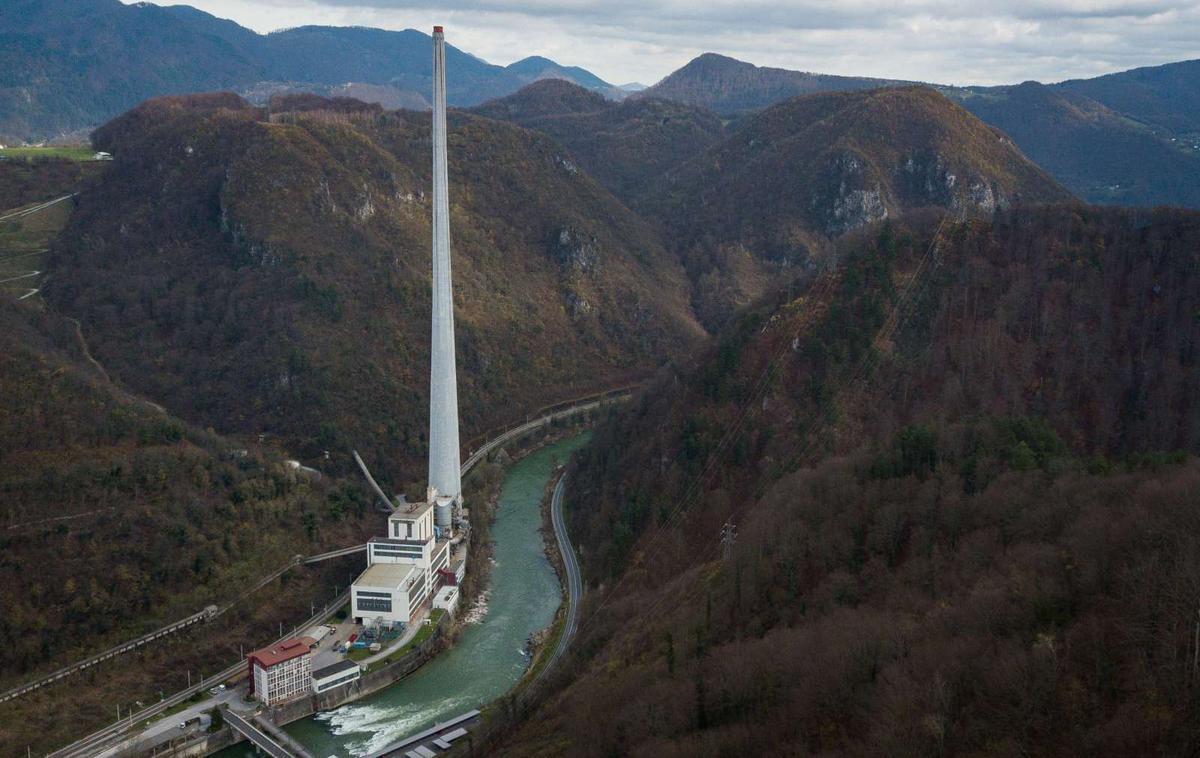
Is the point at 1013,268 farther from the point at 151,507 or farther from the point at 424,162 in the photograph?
the point at 424,162

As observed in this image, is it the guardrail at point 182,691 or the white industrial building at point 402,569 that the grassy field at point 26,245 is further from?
the white industrial building at point 402,569

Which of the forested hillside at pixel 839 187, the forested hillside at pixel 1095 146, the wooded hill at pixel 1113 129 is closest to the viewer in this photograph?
the forested hillside at pixel 839 187

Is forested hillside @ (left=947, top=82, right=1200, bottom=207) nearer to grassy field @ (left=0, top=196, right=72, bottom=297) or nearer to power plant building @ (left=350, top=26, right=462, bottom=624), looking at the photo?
power plant building @ (left=350, top=26, right=462, bottom=624)

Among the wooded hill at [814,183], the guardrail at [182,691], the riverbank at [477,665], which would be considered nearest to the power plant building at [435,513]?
the guardrail at [182,691]

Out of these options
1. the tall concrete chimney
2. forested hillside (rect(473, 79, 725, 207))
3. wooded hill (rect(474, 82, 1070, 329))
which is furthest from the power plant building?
forested hillside (rect(473, 79, 725, 207))

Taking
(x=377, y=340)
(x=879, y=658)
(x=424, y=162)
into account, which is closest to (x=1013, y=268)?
(x=879, y=658)

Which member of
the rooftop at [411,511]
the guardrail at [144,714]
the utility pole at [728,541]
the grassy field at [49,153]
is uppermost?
the grassy field at [49,153]

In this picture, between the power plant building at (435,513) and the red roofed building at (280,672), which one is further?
the power plant building at (435,513)
